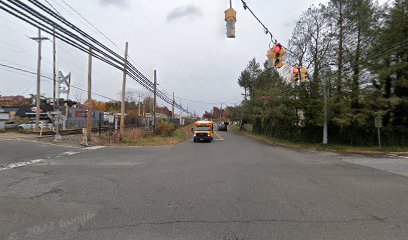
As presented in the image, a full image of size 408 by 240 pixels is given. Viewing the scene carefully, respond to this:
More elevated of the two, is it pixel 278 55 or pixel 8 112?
pixel 278 55

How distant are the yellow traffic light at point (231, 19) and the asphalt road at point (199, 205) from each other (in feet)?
15.7

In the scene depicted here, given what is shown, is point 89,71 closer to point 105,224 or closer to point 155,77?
point 155,77

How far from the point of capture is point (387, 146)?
20.2 metres

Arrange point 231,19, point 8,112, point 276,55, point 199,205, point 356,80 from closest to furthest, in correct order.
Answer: point 199,205, point 231,19, point 276,55, point 356,80, point 8,112

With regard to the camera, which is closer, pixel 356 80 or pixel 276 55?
pixel 276 55

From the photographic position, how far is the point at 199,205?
5.06 m

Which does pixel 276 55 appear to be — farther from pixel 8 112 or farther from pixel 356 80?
pixel 8 112

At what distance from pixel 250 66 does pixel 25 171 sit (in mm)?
55548

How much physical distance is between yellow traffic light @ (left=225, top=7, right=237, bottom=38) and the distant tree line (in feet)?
50.4

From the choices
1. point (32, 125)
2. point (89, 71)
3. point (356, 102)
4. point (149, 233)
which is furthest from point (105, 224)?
point (32, 125)

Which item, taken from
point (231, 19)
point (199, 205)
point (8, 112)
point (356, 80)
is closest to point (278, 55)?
point (231, 19)

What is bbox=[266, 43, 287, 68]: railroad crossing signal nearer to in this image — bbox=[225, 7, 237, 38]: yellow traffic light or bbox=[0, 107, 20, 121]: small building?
bbox=[225, 7, 237, 38]: yellow traffic light

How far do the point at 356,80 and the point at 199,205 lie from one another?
21.7 metres

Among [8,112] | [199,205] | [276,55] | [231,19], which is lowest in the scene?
[199,205]
